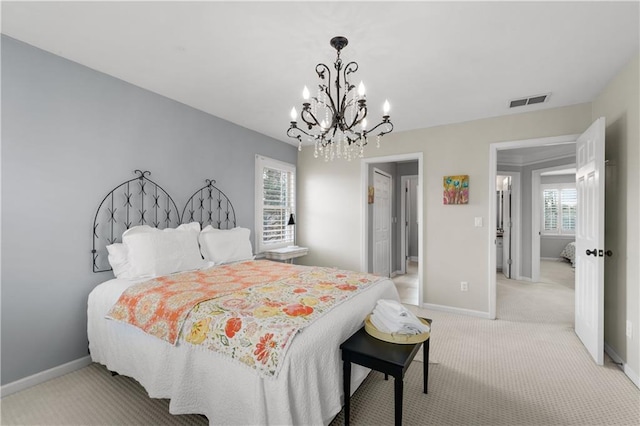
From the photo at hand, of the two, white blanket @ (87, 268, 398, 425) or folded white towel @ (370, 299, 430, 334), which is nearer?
white blanket @ (87, 268, 398, 425)

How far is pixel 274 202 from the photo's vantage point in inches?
187

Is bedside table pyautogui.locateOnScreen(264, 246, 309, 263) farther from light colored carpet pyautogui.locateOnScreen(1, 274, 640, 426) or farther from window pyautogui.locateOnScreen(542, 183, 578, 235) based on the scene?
window pyautogui.locateOnScreen(542, 183, 578, 235)

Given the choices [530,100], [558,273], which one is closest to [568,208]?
[558,273]

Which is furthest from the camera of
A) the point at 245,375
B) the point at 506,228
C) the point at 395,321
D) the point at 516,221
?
the point at 506,228

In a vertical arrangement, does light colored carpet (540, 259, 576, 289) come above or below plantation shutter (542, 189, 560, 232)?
below

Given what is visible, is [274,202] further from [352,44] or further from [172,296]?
[352,44]

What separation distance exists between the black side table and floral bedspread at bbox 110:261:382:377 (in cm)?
28

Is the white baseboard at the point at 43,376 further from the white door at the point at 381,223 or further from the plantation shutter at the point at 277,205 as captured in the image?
the white door at the point at 381,223

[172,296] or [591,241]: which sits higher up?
[591,241]

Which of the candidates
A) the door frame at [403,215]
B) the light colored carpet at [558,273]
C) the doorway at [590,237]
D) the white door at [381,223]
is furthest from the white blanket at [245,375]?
the light colored carpet at [558,273]

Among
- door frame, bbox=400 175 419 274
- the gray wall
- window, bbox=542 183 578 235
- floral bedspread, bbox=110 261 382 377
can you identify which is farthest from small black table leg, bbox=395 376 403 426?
window, bbox=542 183 578 235

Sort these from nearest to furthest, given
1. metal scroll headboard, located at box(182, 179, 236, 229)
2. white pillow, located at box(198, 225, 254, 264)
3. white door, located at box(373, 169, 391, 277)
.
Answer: white pillow, located at box(198, 225, 254, 264) < metal scroll headboard, located at box(182, 179, 236, 229) < white door, located at box(373, 169, 391, 277)

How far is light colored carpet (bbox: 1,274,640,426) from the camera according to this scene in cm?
187

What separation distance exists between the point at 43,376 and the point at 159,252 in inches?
48.5
